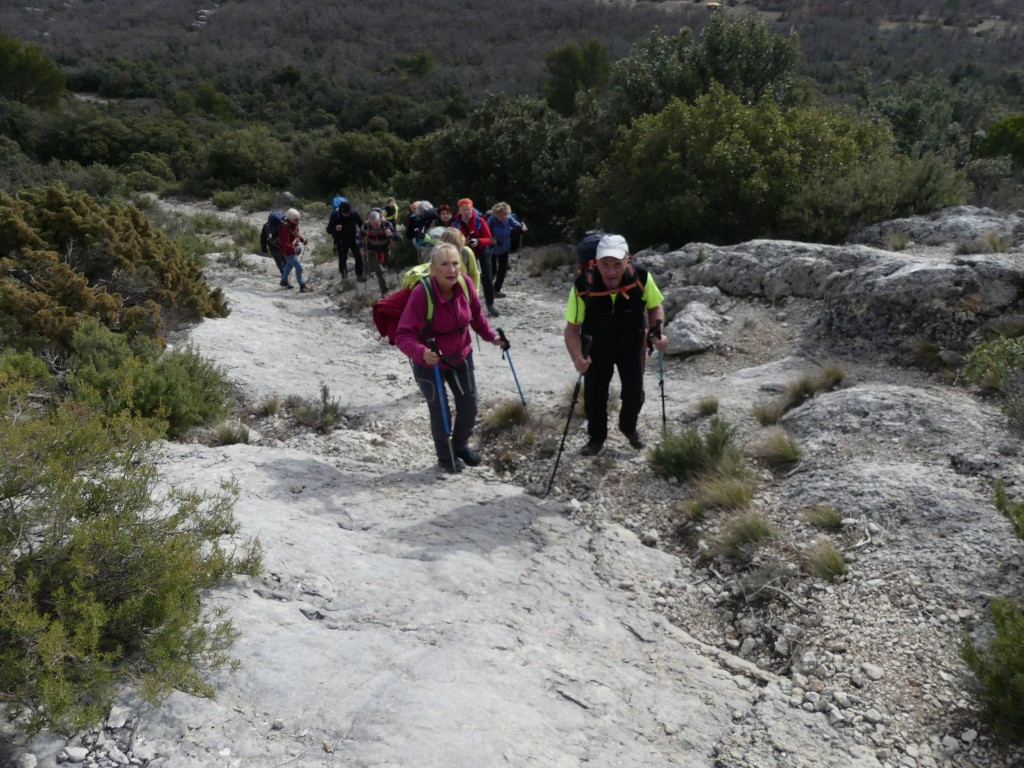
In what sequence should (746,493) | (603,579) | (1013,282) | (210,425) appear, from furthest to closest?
(1013,282), (210,425), (746,493), (603,579)

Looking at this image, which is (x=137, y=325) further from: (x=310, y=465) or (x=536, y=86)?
(x=536, y=86)

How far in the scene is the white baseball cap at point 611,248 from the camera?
4.89m

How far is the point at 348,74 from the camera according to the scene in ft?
174

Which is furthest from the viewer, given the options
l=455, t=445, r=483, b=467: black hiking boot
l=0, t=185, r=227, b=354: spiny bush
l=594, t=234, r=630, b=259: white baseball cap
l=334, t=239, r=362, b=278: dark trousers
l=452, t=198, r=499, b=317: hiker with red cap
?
l=334, t=239, r=362, b=278: dark trousers

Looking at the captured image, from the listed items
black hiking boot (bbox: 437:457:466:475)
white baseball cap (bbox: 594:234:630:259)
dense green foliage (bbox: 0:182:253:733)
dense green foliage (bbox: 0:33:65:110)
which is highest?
dense green foliage (bbox: 0:33:65:110)

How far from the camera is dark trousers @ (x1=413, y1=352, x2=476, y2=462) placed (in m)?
5.43

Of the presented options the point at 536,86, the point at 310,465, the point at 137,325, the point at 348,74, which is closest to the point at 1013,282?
the point at 310,465

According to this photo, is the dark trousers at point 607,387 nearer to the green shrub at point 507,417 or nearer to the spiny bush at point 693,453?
the spiny bush at point 693,453

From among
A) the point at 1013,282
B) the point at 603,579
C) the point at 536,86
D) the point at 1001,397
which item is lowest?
the point at 603,579

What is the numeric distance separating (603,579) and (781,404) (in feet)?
9.78

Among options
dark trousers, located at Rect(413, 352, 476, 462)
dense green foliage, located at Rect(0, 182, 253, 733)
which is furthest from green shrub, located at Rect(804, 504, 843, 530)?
dense green foliage, located at Rect(0, 182, 253, 733)

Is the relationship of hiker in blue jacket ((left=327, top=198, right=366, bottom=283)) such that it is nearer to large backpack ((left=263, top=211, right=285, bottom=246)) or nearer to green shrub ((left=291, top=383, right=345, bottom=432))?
large backpack ((left=263, top=211, right=285, bottom=246))

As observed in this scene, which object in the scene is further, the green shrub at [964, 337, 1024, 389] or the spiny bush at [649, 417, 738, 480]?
the green shrub at [964, 337, 1024, 389]

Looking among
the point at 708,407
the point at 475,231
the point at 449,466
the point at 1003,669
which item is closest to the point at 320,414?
the point at 449,466
